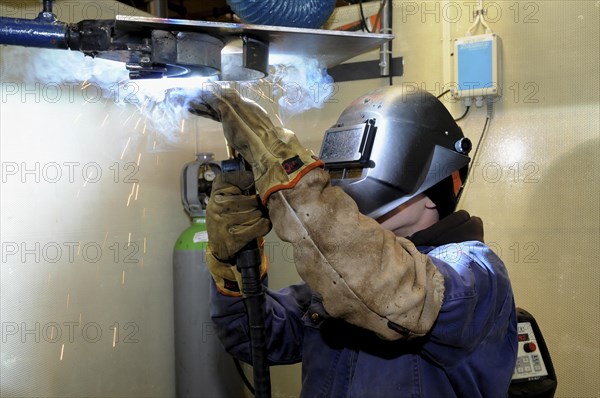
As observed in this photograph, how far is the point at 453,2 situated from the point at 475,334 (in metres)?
1.94

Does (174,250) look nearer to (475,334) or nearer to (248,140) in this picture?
(248,140)

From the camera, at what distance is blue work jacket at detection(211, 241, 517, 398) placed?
1.06 meters

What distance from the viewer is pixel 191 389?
2.74 metres

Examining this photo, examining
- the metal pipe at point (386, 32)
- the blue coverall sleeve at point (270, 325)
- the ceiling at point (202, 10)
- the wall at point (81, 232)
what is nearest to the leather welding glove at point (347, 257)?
the blue coverall sleeve at point (270, 325)

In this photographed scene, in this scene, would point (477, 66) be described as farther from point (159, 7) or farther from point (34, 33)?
point (34, 33)

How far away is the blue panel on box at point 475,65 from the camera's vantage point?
2420mm

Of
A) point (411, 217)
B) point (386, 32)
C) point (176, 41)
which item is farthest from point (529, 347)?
point (176, 41)

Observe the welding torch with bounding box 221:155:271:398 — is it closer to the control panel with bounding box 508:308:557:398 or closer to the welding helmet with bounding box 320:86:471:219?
the welding helmet with bounding box 320:86:471:219

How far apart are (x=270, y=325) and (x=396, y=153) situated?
1.83ft

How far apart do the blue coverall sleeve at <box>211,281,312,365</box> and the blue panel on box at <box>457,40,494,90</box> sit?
1.38 meters

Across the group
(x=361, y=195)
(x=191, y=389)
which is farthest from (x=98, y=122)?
(x=361, y=195)

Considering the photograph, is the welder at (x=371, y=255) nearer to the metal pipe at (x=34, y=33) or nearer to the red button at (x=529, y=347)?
the metal pipe at (x=34, y=33)

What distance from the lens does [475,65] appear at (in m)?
2.45

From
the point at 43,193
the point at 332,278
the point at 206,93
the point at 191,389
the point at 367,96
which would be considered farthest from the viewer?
the point at 191,389
